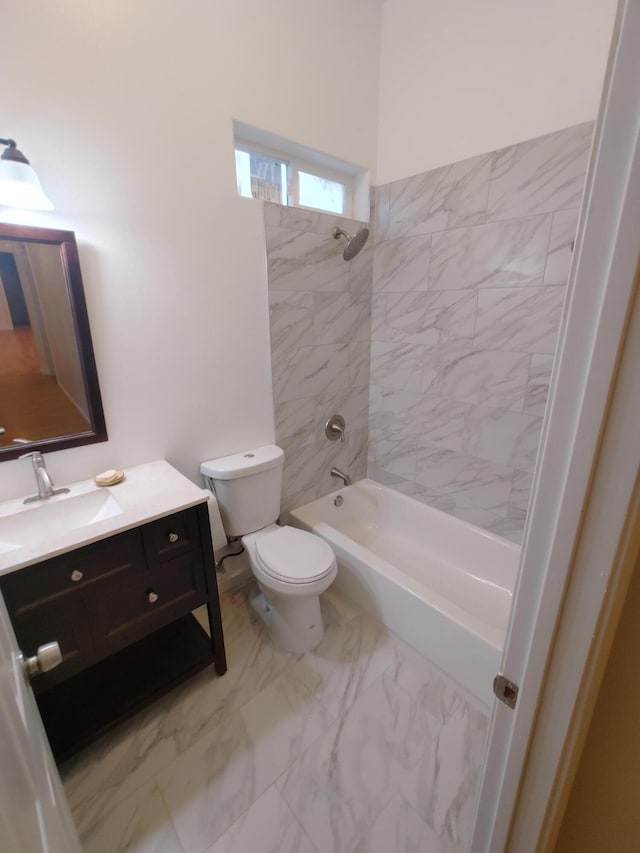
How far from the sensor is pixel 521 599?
1.61ft

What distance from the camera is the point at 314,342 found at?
82.0 inches

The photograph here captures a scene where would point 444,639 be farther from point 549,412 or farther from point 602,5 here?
point 602,5

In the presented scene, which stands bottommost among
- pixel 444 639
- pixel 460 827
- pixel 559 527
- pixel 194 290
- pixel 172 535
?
pixel 460 827

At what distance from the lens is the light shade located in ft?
3.50

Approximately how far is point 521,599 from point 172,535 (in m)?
1.13

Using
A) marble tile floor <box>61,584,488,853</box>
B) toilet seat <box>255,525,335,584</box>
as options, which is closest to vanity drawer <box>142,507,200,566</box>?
toilet seat <box>255,525,335,584</box>

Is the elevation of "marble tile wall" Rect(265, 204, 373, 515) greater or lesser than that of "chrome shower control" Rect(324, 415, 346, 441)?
greater

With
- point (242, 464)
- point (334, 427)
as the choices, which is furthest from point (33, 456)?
point (334, 427)

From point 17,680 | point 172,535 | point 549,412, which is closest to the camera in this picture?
point 549,412

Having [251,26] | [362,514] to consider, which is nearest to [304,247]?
[251,26]

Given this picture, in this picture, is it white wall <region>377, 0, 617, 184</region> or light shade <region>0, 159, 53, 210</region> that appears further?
white wall <region>377, 0, 617, 184</region>

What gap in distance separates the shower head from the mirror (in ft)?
4.14

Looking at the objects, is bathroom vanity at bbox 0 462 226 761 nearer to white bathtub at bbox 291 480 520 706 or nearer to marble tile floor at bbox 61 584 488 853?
marble tile floor at bbox 61 584 488 853

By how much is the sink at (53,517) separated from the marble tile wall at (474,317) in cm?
166
